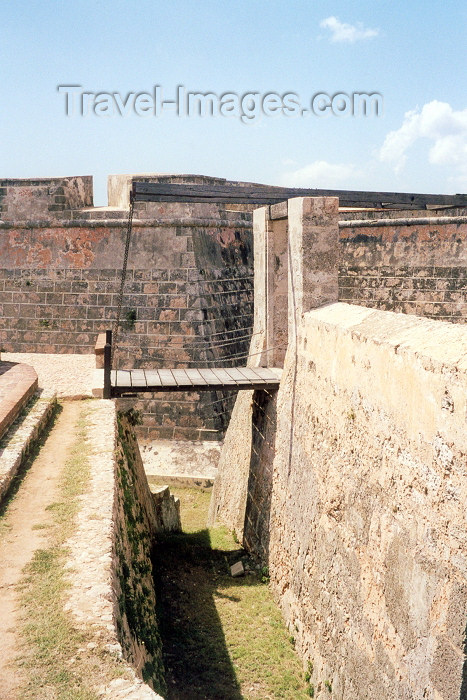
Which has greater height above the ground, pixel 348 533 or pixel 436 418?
pixel 436 418

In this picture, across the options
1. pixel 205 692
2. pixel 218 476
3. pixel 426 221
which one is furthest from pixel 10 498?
pixel 426 221

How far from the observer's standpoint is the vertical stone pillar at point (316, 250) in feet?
23.1

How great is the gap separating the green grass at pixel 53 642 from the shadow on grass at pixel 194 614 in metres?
1.81

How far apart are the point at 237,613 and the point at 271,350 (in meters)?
2.99

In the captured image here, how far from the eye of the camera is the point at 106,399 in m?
8.27

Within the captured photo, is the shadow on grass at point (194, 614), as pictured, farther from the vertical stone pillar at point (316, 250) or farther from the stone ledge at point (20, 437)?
the vertical stone pillar at point (316, 250)

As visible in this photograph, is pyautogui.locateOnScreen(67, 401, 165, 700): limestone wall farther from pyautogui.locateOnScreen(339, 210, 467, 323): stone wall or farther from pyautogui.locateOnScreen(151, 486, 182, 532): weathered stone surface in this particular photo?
pyautogui.locateOnScreen(339, 210, 467, 323): stone wall

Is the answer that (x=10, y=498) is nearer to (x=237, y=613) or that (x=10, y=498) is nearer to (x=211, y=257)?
(x=237, y=613)

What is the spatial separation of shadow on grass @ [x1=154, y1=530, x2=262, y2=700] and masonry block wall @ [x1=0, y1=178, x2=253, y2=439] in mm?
3381

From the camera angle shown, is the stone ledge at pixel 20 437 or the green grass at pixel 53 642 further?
the stone ledge at pixel 20 437

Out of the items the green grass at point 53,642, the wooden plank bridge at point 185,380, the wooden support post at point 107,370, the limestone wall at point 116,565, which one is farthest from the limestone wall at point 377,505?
the wooden support post at point 107,370

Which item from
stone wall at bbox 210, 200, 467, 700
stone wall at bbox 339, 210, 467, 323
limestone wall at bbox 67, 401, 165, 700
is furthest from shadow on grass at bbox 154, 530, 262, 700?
stone wall at bbox 339, 210, 467, 323

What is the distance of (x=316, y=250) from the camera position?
23.4 feet

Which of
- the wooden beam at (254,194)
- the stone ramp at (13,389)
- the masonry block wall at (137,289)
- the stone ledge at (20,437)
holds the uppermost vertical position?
the wooden beam at (254,194)
